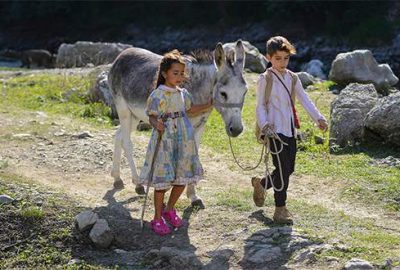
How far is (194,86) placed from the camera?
22.7 feet

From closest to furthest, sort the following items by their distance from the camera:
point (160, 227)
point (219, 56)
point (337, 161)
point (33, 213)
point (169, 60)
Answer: point (169, 60) < point (160, 227) < point (219, 56) < point (33, 213) < point (337, 161)

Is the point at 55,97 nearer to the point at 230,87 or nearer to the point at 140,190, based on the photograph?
the point at 140,190

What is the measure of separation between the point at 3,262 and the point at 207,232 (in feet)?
5.93

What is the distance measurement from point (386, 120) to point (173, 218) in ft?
12.7

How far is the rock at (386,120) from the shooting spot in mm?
9219

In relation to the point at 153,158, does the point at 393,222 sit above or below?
below

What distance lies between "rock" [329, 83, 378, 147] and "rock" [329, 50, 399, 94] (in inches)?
145

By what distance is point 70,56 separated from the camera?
65.5ft

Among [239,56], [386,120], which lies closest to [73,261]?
[239,56]

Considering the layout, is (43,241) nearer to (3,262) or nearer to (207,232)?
(3,262)

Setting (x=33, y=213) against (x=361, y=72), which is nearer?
(x=33, y=213)

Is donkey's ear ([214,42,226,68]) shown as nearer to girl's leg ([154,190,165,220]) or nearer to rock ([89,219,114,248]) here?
girl's leg ([154,190,165,220])

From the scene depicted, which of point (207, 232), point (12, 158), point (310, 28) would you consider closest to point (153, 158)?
point (207, 232)

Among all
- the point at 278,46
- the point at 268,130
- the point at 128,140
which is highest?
the point at 278,46
